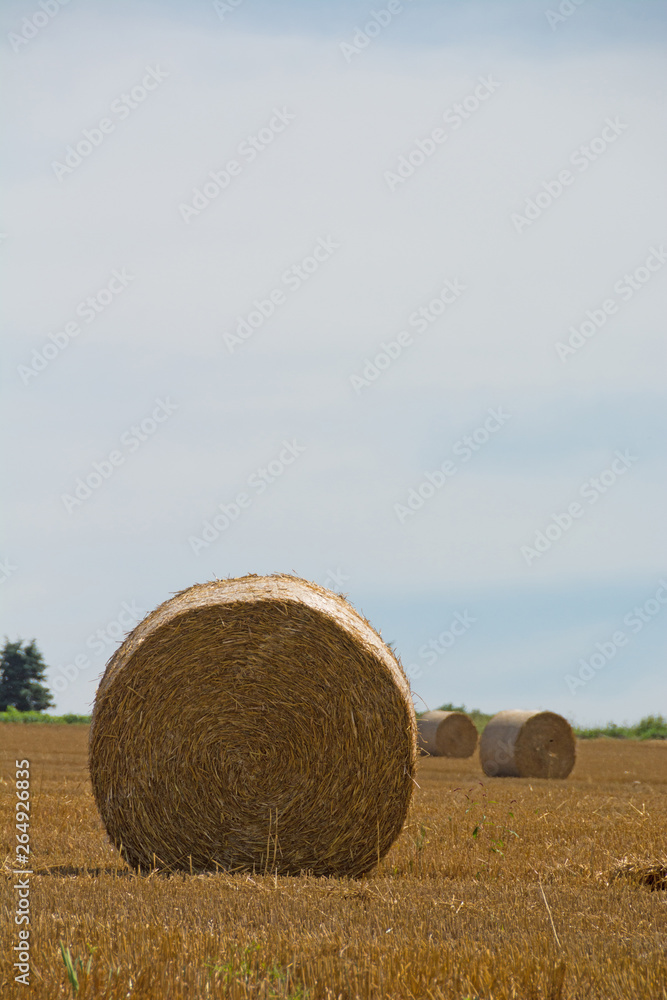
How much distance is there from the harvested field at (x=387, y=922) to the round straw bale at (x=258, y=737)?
0.58m

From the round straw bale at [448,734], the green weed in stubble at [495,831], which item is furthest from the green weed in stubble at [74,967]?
the round straw bale at [448,734]

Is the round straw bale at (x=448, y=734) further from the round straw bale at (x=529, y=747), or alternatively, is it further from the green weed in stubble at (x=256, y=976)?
the green weed in stubble at (x=256, y=976)

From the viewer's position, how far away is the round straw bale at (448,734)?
945 inches

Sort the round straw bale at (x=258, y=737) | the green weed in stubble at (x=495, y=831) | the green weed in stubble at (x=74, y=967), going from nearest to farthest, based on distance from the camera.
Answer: the green weed in stubble at (x=74, y=967) < the round straw bale at (x=258, y=737) < the green weed in stubble at (x=495, y=831)

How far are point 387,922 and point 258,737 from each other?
2.57 m

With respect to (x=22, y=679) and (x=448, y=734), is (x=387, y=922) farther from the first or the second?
(x=22, y=679)

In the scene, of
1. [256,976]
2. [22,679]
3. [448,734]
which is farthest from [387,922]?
[22,679]

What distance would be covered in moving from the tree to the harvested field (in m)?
41.8

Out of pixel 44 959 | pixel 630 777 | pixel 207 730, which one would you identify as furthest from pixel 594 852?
pixel 630 777

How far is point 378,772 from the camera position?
776 centimetres

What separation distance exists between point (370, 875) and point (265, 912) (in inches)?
94.8

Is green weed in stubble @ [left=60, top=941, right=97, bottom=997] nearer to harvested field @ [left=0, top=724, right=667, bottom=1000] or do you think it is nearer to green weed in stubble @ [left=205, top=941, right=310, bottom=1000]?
harvested field @ [left=0, top=724, right=667, bottom=1000]

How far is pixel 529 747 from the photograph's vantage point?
62.4ft

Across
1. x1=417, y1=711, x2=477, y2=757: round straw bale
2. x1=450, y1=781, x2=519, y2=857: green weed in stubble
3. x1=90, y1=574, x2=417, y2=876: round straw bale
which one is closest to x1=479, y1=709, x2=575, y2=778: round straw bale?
x1=417, y1=711, x2=477, y2=757: round straw bale
